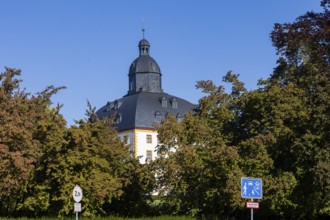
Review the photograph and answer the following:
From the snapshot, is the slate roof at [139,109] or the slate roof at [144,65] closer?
the slate roof at [139,109]

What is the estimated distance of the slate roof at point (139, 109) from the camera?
298 feet

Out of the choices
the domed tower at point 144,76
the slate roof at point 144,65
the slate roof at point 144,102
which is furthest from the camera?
the slate roof at point 144,65

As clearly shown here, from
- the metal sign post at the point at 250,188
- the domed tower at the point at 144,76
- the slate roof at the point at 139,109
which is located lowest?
the metal sign post at the point at 250,188

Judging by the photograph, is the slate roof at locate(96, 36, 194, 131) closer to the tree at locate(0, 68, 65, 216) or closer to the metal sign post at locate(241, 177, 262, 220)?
the tree at locate(0, 68, 65, 216)

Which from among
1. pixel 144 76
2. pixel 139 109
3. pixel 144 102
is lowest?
pixel 139 109

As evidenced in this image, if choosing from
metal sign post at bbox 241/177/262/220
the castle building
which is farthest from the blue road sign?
the castle building

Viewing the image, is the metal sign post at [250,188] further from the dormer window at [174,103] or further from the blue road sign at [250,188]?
the dormer window at [174,103]

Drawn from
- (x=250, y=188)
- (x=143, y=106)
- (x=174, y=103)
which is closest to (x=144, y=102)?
(x=143, y=106)

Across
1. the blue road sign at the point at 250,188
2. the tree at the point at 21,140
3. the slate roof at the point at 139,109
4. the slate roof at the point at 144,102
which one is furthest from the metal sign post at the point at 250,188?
the slate roof at the point at 144,102

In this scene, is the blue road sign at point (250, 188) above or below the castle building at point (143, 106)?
below

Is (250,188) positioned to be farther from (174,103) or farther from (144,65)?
(144,65)

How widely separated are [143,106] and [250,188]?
73641 mm

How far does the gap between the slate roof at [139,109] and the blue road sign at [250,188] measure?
6959cm

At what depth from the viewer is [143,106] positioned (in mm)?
91938
